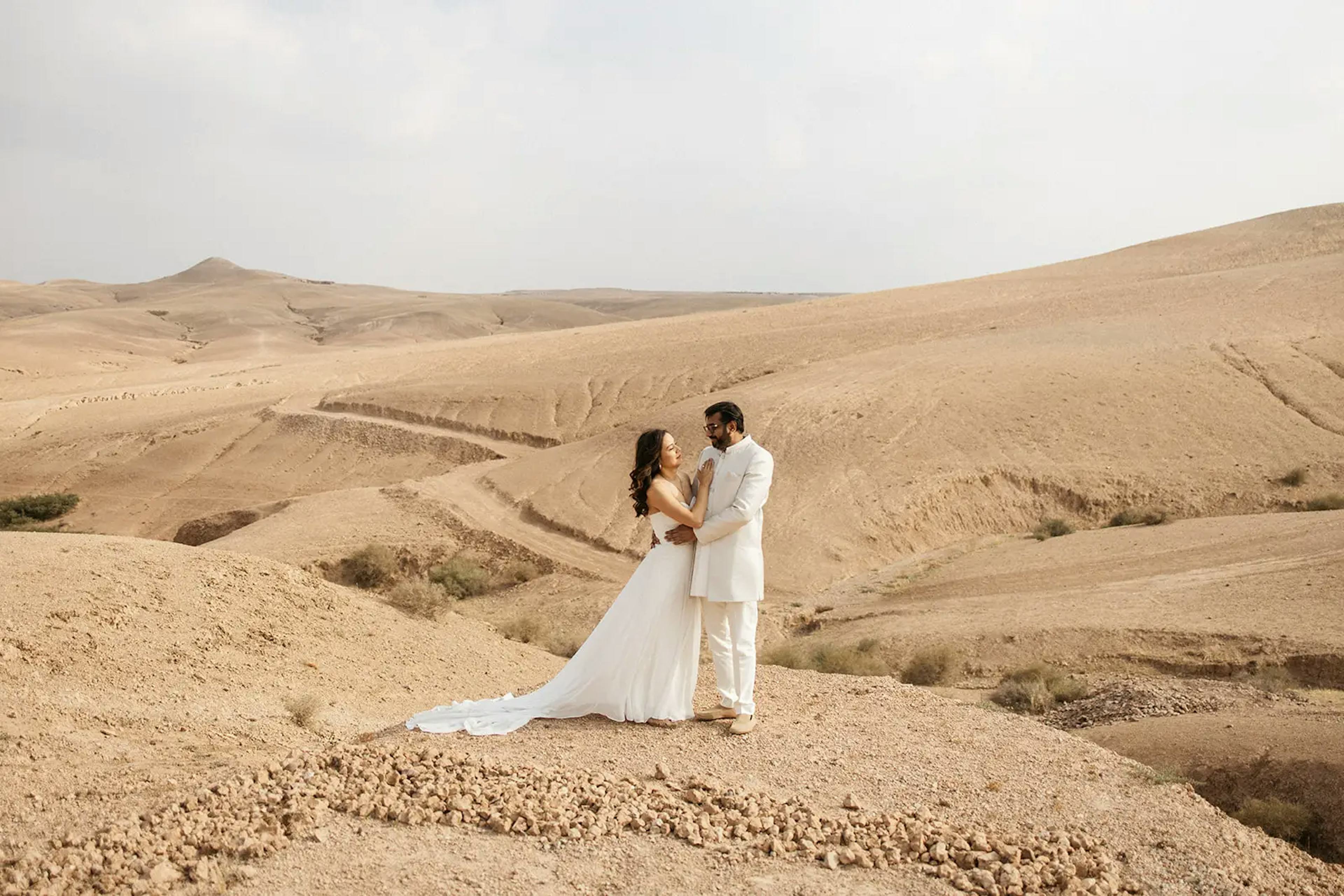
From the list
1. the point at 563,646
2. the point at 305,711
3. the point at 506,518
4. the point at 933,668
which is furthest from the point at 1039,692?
the point at 506,518

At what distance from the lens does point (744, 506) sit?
6.84m

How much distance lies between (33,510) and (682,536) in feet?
70.4

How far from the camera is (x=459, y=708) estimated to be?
290 inches

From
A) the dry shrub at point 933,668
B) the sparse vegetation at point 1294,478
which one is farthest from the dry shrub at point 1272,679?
the sparse vegetation at point 1294,478

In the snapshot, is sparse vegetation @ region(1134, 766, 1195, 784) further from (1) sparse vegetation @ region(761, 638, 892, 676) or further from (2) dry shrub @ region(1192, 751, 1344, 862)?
(1) sparse vegetation @ region(761, 638, 892, 676)

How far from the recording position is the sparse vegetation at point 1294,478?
19141 millimetres

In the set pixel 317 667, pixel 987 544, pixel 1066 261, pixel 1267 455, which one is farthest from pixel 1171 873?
pixel 1066 261

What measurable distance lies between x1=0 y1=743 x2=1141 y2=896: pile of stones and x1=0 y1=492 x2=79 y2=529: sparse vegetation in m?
20.1

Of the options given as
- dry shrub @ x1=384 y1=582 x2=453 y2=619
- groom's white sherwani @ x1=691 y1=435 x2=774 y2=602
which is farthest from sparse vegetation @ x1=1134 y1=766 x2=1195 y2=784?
dry shrub @ x1=384 y1=582 x2=453 y2=619

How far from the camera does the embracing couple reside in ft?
22.8

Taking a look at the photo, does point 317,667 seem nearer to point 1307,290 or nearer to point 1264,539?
point 1264,539

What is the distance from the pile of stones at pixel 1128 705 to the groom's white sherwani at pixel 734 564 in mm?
3443

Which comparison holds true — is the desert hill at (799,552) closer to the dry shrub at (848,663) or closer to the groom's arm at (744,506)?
the dry shrub at (848,663)

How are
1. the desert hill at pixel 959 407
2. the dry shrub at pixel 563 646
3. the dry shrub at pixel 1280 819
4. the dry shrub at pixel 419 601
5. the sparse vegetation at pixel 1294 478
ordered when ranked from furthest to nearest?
the sparse vegetation at pixel 1294 478 → the desert hill at pixel 959 407 → the dry shrub at pixel 419 601 → the dry shrub at pixel 563 646 → the dry shrub at pixel 1280 819
